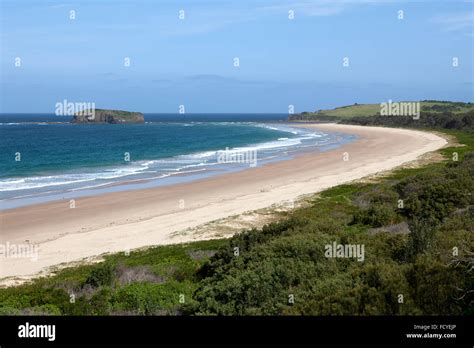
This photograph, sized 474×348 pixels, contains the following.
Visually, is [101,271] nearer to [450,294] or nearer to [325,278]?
[325,278]

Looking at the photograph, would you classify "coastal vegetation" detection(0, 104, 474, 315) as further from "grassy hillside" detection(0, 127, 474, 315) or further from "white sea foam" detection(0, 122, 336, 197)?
"white sea foam" detection(0, 122, 336, 197)

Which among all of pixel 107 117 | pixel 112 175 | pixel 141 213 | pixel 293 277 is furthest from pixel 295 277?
pixel 107 117

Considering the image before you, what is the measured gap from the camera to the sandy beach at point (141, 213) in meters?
18.5

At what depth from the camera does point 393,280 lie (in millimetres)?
6770

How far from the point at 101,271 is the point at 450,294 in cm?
788

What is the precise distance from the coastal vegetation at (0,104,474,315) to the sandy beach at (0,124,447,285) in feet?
8.14

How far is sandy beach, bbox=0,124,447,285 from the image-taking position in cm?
1850

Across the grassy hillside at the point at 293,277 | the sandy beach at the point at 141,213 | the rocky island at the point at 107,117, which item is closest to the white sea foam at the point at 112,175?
the sandy beach at the point at 141,213

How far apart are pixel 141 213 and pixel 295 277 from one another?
56.8 ft

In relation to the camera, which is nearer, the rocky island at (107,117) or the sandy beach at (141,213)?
the sandy beach at (141,213)

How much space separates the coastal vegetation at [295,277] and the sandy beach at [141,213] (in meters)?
Result: 2.48

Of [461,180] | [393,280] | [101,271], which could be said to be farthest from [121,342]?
[461,180]

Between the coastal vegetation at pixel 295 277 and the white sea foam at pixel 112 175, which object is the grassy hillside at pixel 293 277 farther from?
the white sea foam at pixel 112 175

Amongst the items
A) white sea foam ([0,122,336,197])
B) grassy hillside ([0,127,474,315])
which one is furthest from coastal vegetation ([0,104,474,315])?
white sea foam ([0,122,336,197])
